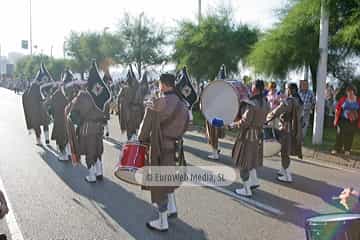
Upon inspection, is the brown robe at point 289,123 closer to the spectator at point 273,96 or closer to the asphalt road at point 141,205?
the asphalt road at point 141,205

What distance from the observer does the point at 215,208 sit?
599cm

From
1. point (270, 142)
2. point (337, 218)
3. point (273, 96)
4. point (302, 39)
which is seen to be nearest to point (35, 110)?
point (273, 96)

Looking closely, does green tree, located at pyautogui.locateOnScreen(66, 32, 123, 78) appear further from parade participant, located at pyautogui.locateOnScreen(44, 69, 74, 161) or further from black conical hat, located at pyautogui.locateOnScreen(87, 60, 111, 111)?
black conical hat, located at pyautogui.locateOnScreen(87, 60, 111, 111)

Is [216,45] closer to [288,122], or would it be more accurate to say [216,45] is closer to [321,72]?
[321,72]

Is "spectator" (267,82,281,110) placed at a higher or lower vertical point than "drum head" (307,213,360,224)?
higher

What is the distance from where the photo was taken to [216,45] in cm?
1928

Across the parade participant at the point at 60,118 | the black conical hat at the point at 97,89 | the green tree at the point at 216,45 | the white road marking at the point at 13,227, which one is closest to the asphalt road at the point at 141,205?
the white road marking at the point at 13,227

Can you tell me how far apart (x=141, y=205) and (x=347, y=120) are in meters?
6.20

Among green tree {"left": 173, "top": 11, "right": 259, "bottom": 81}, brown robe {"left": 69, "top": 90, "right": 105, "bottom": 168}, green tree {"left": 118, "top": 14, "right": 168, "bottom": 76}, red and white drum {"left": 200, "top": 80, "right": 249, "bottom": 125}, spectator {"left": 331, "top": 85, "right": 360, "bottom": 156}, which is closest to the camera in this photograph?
red and white drum {"left": 200, "top": 80, "right": 249, "bottom": 125}

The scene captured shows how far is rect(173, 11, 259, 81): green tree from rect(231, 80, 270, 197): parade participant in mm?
12921

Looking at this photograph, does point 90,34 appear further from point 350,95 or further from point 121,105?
point 350,95

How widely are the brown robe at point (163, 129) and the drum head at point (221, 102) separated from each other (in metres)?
1.83

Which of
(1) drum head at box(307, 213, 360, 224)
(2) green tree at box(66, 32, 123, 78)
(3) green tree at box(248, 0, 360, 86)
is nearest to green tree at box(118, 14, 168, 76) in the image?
(2) green tree at box(66, 32, 123, 78)

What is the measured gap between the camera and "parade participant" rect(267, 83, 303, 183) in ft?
24.0
